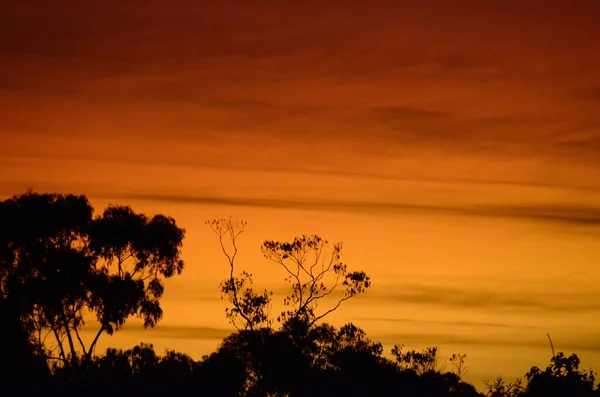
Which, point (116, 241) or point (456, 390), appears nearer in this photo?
point (116, 241)

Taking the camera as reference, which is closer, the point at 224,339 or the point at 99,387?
the point at 99,387

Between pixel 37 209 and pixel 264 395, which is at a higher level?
pixel 37 209

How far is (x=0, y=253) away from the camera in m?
69.9

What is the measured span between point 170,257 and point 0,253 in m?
10.9

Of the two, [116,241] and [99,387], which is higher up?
[116,241]

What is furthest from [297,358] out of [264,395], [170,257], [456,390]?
[456,390]

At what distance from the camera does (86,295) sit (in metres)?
69.7

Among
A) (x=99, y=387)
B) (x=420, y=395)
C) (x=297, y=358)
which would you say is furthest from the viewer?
(x=420, y=395)

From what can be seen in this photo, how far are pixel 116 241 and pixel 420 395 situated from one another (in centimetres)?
2367

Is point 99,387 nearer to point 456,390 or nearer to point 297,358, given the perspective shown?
point 297,358

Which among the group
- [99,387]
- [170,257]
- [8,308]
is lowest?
[99,387]

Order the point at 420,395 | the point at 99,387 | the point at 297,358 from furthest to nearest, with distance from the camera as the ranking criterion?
the point at 420,395 → the point at 297,358 → the point at 99,387

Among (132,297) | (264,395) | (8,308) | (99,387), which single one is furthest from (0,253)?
(264,395)

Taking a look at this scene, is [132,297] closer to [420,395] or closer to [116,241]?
[116,241]
